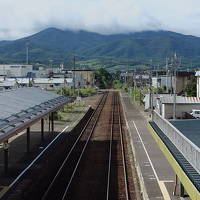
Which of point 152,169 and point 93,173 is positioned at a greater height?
point 152,169

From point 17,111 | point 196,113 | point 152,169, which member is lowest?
point 152,169

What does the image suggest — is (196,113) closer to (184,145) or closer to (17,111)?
(17,111)

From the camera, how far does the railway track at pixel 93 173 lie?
14.9 meters

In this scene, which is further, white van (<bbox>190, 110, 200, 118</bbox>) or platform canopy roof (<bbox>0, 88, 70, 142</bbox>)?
white van (<bbox>190, 110, 200, 118</bbox>)

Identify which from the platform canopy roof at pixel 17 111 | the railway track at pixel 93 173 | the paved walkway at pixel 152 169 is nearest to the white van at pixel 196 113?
the paved walkway at pixel 152 169

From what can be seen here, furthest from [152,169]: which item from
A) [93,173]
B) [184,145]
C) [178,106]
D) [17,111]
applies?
[178,106]

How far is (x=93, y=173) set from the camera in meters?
18.2

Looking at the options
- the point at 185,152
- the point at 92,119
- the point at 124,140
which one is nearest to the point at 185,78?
the point at 92,119

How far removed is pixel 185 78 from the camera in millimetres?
76375

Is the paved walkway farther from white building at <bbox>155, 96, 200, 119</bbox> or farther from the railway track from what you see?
white building at <bbox>155, 96, 200, 119</bbox>

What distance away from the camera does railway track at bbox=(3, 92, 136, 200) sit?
14945mm

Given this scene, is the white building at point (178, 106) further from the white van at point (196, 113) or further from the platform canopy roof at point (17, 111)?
the platform canopy roof at point (17, 111)

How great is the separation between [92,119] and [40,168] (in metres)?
Answer: 21.9

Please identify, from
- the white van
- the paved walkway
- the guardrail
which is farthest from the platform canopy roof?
the white van
